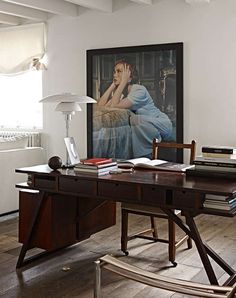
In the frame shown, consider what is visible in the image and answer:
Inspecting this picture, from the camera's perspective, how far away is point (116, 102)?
5590 millimetres

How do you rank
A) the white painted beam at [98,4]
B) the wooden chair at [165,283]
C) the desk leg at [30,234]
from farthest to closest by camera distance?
1. the white painted beam at [98,4]
2. the desk leg at [30,234]
3. the wooden chair at [165,283]

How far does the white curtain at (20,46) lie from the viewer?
6172mm

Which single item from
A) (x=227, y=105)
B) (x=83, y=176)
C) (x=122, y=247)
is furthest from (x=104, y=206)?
(x=227, y=105)

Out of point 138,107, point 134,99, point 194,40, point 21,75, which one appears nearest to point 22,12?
point 21,75

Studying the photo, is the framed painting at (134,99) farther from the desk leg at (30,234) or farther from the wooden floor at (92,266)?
the desk leg at (30,234)

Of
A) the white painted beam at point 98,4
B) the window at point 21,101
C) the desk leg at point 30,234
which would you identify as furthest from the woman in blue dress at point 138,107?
the desk leg at point 30,234

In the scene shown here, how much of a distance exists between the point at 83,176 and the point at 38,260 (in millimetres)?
943

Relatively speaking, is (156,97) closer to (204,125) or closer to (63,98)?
(204,125)

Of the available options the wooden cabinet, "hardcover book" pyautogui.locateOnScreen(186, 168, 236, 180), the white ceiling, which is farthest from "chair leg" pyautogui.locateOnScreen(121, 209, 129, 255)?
the white ceiling

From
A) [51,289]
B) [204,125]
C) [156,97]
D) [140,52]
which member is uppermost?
[140,52]

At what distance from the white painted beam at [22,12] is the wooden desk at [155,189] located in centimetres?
320

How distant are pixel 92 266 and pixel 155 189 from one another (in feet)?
3.33

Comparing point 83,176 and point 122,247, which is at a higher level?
point 83,176

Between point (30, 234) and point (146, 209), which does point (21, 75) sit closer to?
point (30, 234)
